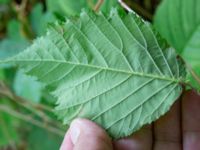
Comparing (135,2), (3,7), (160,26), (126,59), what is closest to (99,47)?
(126,59)

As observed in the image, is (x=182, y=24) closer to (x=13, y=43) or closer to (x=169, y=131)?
(x=169, y=131)

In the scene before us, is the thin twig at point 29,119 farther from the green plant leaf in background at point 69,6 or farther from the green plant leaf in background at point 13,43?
the green plant leaf in background at point 69,6

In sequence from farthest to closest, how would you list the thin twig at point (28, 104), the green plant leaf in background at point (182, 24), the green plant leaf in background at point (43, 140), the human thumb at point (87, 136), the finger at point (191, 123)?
the green plant leaf in background at point (43, 140)
the thin twig at point (28, 104)
the green plant leaf in background at point (182, 24)
the finger at point (191, 123)
the human thumb at point (87, 136)

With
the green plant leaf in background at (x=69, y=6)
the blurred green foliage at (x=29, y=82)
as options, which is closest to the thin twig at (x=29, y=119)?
the blurred green foliage at (x=29, y=82)

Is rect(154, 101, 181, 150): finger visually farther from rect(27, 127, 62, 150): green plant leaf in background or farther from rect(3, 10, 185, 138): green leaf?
rect(27, 127, 62, 150): green plant leaf in background

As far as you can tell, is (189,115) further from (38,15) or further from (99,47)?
(38,15)

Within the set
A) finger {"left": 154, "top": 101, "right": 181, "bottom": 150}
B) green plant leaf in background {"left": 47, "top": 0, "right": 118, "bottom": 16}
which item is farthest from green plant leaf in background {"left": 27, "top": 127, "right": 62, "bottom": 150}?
finger {"left": 154, "top": 101, "right": 181, "bottom": 150}
